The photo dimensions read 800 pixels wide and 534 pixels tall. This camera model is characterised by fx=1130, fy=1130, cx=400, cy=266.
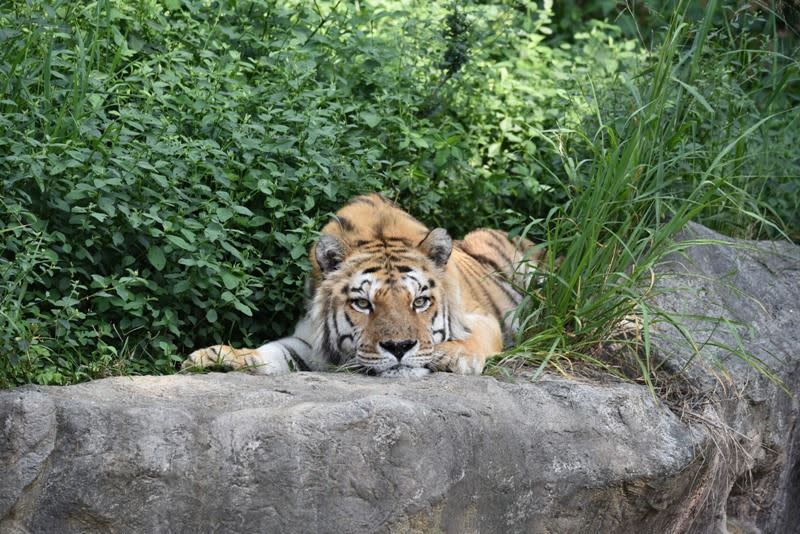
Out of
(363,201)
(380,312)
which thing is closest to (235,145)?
(363,201)

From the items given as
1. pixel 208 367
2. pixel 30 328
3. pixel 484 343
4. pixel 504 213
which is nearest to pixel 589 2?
pixel 504 213

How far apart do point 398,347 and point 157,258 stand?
1.11m

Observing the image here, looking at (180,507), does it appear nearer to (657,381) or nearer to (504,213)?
(657,381)

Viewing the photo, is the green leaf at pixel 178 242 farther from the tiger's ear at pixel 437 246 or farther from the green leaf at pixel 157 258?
the tiger's ear at pixel 437 246

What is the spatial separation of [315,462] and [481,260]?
8.44ft

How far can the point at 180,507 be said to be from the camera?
364 centimetres

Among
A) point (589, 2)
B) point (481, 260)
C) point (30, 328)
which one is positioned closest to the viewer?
point (30, 328)

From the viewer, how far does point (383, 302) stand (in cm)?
503

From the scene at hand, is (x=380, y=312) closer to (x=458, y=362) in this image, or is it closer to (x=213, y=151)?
(x=458, y=362)

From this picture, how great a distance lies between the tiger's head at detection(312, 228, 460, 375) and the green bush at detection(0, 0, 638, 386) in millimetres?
259

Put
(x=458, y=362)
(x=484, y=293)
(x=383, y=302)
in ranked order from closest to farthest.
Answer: (x=458, y=362)
(x=383, y=302)
(x=484, y=293)

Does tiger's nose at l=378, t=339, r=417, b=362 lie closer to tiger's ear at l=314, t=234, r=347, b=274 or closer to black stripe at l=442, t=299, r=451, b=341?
black stripe at l=442, t=299, r=451, b=341

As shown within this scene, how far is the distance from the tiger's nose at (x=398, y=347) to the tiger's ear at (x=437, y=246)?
0.57 metres

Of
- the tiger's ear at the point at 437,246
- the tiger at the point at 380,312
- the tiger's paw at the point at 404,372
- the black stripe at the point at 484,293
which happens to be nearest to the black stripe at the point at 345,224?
the tiger at the point at 380,312
